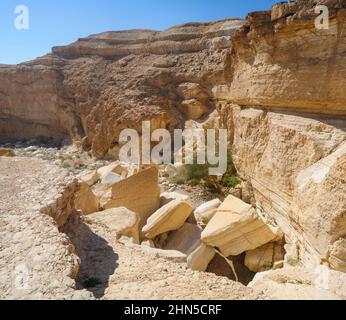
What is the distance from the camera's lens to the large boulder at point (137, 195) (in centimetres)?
A: 734

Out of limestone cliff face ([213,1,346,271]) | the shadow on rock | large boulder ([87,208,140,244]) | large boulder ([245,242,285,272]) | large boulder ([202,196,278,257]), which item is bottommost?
large boulder ([245,242,285,272])

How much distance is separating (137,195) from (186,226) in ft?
4.82

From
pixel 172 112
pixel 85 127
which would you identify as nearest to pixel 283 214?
pixel 172 112

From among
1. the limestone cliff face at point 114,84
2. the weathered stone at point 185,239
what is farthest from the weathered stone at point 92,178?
the weathered stone at point 185,239

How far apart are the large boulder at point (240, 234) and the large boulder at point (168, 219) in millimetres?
945

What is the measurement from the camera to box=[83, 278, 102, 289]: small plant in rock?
133 inches

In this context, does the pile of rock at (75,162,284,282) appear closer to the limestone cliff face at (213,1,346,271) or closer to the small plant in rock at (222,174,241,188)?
the limestone cliff face at (213,1,346,271)

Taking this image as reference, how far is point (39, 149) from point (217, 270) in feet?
43.1

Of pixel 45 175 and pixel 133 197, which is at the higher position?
pixel 45 175

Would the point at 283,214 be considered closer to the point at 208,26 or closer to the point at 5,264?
the point at 5,264

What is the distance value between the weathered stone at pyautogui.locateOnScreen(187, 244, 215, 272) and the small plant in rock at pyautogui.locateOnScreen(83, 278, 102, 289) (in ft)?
8.81

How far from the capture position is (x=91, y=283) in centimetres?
342

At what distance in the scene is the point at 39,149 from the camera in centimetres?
1623

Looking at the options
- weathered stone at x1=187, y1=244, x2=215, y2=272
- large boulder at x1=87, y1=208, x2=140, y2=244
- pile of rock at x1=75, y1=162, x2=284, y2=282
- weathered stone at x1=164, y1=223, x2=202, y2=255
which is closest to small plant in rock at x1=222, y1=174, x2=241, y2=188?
pile of rock at x1=75, y1=162, x2=284, y2=282
